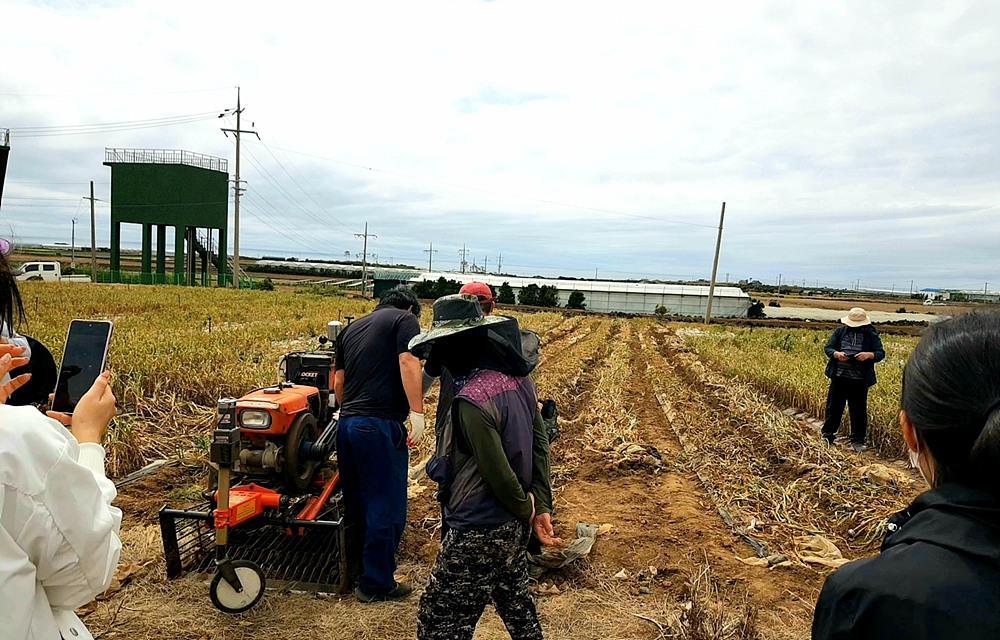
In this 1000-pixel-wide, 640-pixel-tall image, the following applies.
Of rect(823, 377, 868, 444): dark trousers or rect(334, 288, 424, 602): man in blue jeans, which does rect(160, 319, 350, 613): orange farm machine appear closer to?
rect(334, 288, 424, 602): man in blue jeans

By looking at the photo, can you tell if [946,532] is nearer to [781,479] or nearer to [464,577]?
[464,577]

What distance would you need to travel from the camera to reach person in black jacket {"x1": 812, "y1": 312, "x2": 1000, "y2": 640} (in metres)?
1.07

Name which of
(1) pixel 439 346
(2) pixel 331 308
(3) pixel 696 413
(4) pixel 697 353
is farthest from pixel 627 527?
(2) pixel 331 308

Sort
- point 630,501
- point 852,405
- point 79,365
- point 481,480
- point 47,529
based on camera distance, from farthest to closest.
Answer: point 852,405, point 630,501, point 481,480, point 79,365, point 47,529

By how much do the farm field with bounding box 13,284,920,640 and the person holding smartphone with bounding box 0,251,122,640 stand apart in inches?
86.4

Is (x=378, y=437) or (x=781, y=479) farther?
(x=781, y=479)

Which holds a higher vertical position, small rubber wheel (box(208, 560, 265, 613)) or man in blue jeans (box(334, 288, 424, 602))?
man in blue jeans (box(334, 288, 424, 602))

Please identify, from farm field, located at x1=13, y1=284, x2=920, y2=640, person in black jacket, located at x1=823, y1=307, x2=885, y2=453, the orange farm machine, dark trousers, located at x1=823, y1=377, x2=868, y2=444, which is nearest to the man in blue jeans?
the orange farm machine

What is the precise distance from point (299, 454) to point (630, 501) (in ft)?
10.3

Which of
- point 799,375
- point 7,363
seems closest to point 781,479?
point 799,375

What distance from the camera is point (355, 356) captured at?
385 centimetres

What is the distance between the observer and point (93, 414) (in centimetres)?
180

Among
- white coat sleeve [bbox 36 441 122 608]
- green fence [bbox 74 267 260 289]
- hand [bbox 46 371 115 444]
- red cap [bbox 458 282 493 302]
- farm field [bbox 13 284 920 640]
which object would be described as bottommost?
green fence [bbox 74 267 260 289]

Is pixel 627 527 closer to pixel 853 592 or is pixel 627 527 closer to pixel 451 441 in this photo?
pixel 451 441
